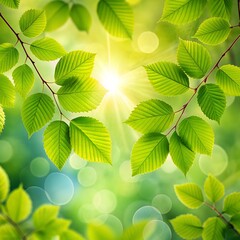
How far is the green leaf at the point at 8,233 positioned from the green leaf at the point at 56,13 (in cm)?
74

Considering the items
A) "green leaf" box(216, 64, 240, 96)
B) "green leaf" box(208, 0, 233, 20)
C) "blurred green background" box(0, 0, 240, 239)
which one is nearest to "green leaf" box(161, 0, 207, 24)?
"green leaf" box(208, 0, 233, 20)

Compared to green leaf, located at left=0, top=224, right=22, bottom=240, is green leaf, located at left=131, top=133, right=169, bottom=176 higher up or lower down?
lower down

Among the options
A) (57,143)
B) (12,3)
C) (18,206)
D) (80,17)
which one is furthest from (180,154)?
(80,17)

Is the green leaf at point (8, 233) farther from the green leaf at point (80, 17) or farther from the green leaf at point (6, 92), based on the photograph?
A: the green leaf at point (80, 17)

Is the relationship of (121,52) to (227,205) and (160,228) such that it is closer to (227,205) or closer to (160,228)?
(227,205)

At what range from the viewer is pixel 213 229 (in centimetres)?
89

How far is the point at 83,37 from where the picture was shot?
154 inches

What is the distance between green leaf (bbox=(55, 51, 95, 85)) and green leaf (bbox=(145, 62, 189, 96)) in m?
0.13

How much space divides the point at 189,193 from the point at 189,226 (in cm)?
9

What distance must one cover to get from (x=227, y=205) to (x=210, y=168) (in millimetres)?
4556

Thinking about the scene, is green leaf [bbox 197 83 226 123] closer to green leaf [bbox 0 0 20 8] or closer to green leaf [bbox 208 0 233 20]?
green leaf [bbox 208 0 233 20]

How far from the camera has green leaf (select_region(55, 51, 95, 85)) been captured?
30.3 inches

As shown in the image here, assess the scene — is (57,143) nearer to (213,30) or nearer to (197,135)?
(197,135)

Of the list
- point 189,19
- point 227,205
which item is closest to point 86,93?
point 189,19
